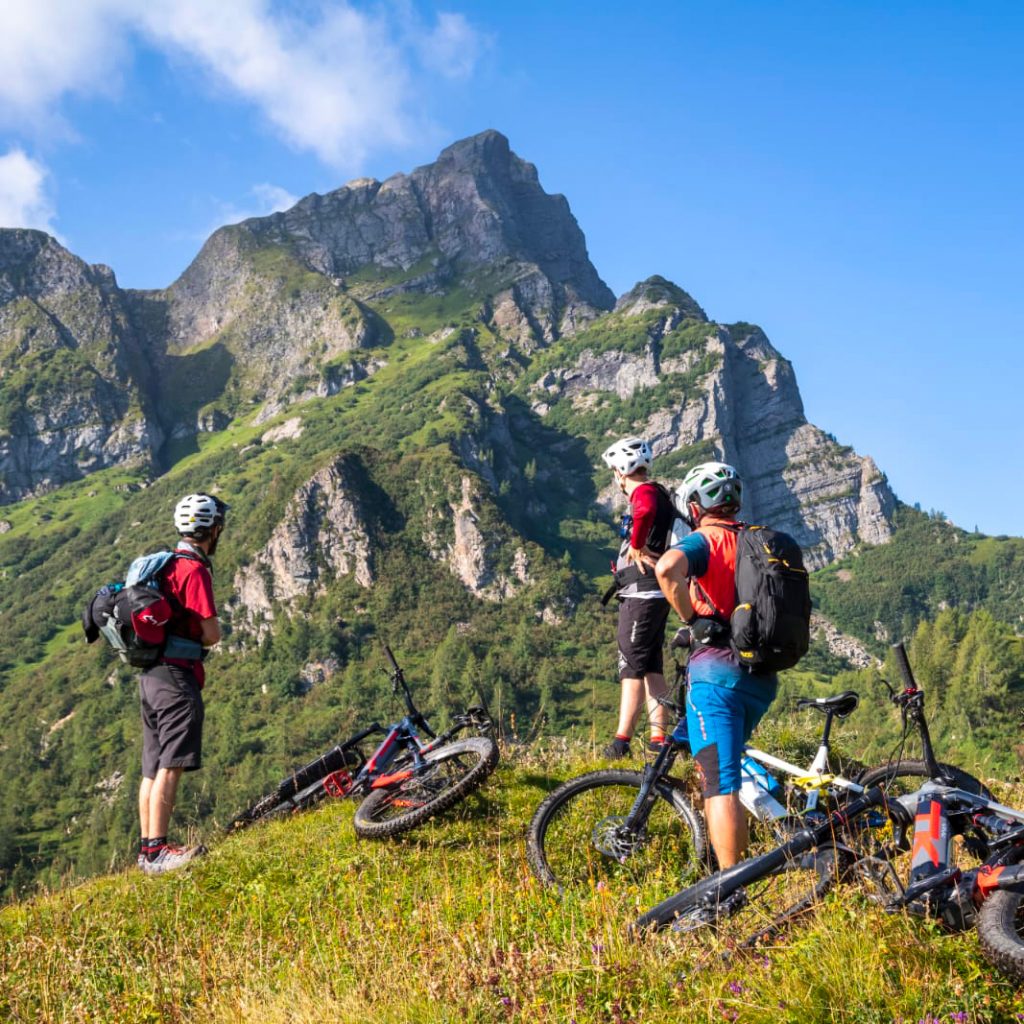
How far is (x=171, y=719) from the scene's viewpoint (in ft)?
24.8

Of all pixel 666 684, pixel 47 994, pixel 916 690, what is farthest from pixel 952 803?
pixel 47 994

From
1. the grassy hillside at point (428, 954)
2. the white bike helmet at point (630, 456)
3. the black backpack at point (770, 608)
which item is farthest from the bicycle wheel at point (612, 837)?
the white bike helmet at point (630, 456)

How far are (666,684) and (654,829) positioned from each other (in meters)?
2.95

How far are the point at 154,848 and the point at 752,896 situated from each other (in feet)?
18.9

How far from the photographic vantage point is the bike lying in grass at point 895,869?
12.9ft

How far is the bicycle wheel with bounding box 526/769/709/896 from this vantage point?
5723mm

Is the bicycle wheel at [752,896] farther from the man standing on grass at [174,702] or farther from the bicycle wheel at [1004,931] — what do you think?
the man standing on grass at [174,702]

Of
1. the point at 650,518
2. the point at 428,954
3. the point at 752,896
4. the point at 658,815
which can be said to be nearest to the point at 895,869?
the point at 752,896

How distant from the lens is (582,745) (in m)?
10.8

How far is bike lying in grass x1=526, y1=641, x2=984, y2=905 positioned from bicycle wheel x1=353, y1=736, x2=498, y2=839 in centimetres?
142

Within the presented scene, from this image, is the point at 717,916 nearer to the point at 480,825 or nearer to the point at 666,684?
the point at 480,825

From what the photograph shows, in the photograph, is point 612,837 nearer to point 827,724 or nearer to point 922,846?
point 827,724

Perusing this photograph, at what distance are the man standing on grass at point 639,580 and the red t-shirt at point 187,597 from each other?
12.8 feet

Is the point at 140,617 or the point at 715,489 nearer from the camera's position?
the point at 715,489
